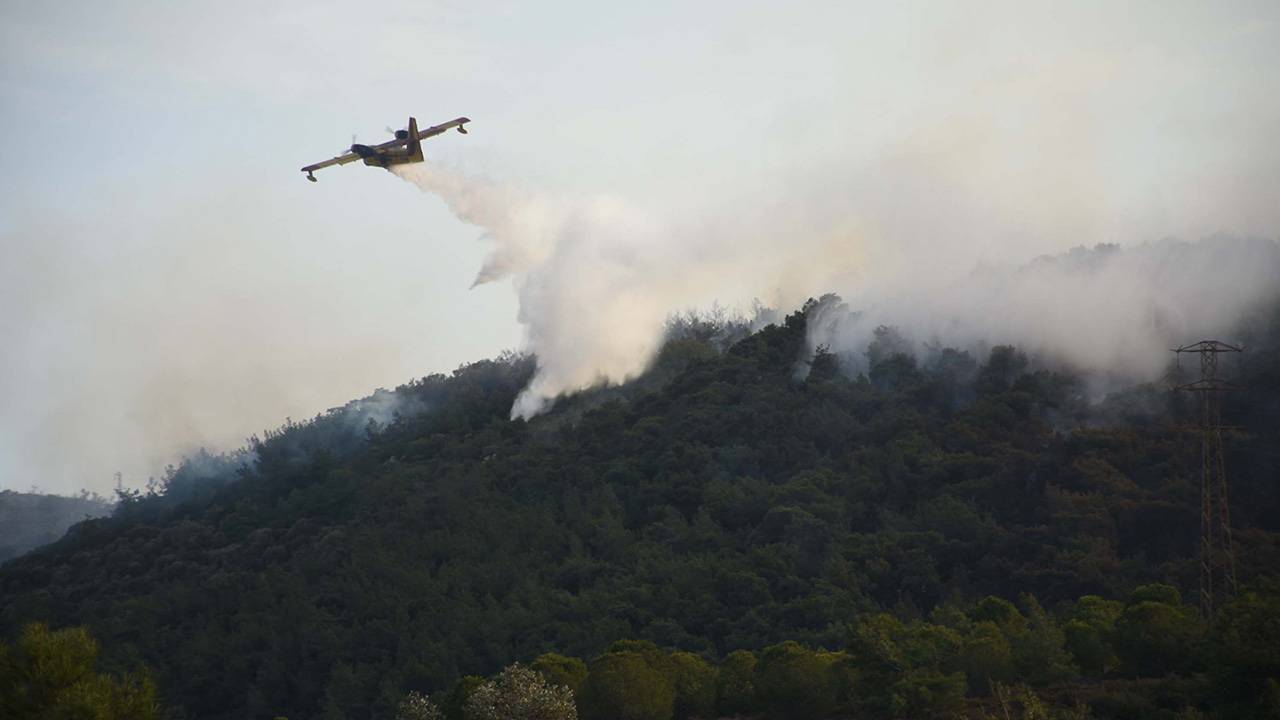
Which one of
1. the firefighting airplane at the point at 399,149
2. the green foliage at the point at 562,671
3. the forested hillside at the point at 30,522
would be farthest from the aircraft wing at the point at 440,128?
the forested hillside at the point at 30,522

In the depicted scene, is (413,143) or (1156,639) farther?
(413,143)

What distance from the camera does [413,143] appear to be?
69125mm

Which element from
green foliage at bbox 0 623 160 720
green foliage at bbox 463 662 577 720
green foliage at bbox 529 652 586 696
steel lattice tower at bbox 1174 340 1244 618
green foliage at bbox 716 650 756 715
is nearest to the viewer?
green foliage at bbox 0 623 160 720

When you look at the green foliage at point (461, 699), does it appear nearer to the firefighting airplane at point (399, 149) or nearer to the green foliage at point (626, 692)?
the green foliage at point (626, 692)

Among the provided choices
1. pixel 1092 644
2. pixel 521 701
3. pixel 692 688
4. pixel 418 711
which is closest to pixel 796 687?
pixel 692 688

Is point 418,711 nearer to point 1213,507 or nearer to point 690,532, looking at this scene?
point 690,532

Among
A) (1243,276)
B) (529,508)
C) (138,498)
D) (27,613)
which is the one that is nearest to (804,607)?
(529,508)

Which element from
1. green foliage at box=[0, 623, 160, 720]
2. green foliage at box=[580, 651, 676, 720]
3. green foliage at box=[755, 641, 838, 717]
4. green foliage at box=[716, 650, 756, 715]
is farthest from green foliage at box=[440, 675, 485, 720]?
green foliage at box=[0, 623, 160, 720]

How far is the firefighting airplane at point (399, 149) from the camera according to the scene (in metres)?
69.1

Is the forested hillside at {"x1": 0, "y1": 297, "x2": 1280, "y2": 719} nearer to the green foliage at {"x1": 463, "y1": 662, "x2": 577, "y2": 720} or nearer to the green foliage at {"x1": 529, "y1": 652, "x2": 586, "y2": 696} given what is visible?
the green foliage at {"x1": 529, "y1": 652, "x2": 586, "y2": 696}

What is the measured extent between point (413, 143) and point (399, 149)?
790 mm

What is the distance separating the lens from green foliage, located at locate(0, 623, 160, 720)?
4522cm

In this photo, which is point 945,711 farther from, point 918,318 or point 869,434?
point 918,318

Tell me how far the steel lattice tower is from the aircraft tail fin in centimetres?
3408
